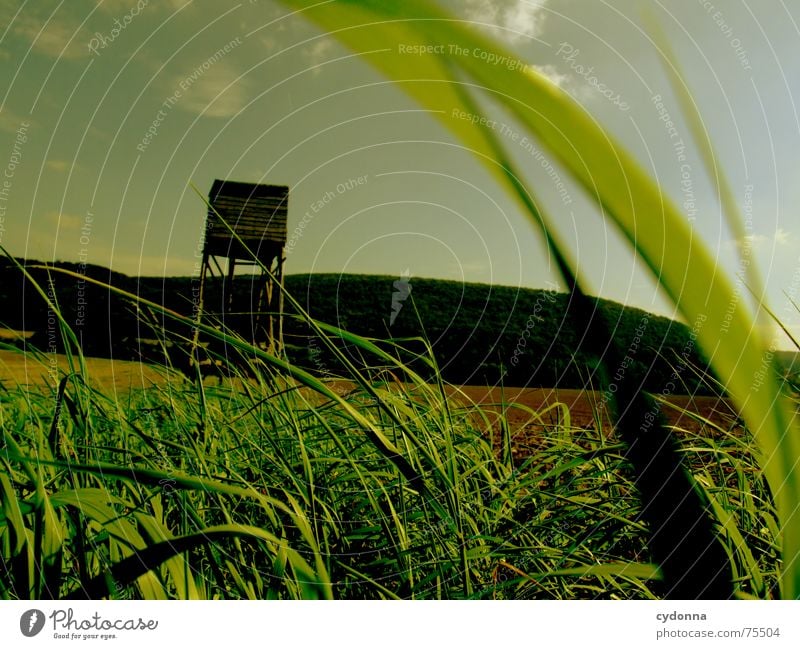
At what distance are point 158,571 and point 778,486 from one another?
0.76m

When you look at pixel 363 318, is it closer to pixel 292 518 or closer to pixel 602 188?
pixel 292 518

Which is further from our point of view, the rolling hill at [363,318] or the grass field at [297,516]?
the rolling hill at [363,318]

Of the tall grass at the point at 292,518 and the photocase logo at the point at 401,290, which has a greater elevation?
the photocase logo at the point at 401,290

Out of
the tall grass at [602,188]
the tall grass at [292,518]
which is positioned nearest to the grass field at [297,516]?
the tall grass at [292,518]

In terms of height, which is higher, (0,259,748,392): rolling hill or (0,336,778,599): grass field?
(0,259,748,392): rolling hill

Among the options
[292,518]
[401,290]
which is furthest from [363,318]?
[292,518]
